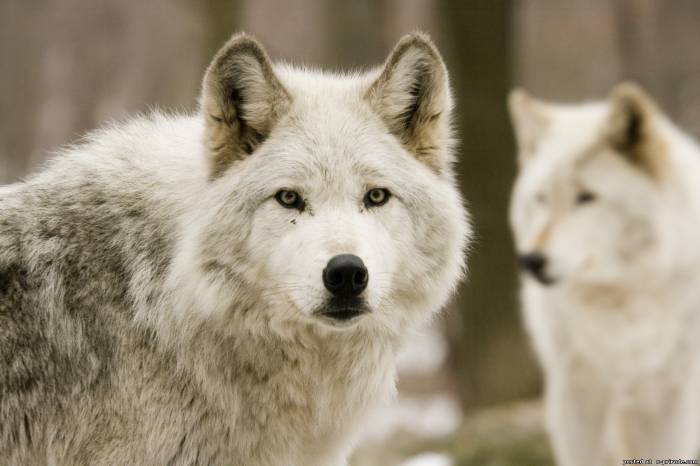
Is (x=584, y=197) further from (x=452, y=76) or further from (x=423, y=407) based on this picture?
(x=423, y=407)

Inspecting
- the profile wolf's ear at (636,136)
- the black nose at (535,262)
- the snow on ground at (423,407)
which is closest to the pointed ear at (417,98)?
the black nose at (535,262)

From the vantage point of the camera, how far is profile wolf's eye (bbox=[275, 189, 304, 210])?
3.57 meters

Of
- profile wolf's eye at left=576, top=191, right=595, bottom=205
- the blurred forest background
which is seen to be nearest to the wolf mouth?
profile wolf's eye at left=576, top=191, right=595, bottom=205

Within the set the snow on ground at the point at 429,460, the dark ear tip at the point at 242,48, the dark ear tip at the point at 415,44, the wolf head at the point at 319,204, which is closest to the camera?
the wolf head at the point at 319,204

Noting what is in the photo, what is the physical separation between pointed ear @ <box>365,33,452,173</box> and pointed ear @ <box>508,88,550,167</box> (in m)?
3.21

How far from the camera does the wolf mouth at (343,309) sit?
11.0ft

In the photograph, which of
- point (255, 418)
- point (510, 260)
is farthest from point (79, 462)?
point (510, 260)

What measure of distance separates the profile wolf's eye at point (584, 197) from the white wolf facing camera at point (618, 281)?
15 mm

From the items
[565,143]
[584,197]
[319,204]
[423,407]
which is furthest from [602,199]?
[423,407]

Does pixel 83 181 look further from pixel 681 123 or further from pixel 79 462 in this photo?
pixel 681 123

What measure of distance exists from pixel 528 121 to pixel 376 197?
3.81m

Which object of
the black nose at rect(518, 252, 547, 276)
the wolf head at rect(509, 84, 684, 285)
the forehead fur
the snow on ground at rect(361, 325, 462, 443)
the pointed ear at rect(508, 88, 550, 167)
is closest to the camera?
the black nose at rect(518, 252, 547, 276)

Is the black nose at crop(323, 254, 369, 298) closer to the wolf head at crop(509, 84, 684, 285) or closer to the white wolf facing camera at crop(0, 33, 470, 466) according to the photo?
the white wolf facing camera at crop(0, 33, 470, 466)

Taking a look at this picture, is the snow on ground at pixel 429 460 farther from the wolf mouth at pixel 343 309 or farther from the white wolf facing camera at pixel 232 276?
the wolf mouth at pixel 343 309
